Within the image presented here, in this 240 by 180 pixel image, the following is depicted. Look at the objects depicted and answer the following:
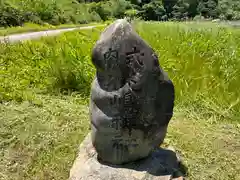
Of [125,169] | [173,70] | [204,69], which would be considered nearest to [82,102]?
[173,70]

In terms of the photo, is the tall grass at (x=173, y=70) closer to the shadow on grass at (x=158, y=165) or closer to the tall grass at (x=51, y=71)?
the tall grass at (x=51, y=71)

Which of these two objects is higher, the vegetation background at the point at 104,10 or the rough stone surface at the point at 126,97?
the rough stone surface at the point at 126,97

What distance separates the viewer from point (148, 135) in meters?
3.05

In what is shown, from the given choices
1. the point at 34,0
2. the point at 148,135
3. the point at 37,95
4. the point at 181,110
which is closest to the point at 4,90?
the point at 37,95

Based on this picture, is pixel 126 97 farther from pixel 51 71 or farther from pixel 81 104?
pixel 51 71

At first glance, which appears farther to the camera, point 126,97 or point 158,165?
point 158,165

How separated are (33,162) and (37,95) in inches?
56.8

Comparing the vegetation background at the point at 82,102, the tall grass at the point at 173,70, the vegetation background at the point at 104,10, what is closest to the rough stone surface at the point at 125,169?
the vegetation background at the point at 82,102

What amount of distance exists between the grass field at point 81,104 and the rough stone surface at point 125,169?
17.1 inches

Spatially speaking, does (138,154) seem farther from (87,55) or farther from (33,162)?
(87,55)

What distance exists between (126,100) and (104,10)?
19747mm

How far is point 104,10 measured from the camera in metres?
22.2

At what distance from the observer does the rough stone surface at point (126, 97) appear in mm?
2875

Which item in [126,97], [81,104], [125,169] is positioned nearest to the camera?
[126,97]
